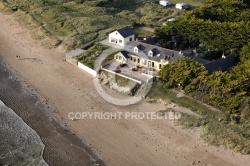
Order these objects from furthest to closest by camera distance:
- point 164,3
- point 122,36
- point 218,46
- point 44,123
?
point 164,3
point 122,36
point 218,46
point 44,123

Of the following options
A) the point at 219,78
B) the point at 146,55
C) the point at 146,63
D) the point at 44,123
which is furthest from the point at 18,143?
the point at 219,78

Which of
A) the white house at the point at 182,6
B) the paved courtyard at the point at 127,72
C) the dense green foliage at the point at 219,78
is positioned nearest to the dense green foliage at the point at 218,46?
the dense green foliage at the point at 219,78

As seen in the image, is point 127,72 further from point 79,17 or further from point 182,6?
point 182,6

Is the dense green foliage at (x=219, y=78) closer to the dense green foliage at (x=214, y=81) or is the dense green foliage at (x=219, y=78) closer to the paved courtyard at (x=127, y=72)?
the dense green foliage at (x=214, y=81)

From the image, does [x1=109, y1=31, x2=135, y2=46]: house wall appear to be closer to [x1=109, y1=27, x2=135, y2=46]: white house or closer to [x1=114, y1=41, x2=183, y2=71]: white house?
[x1=109, y1=27, x2=135, y2=46]: white house

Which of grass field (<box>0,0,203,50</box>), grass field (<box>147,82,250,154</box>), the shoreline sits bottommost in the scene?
the shoreline

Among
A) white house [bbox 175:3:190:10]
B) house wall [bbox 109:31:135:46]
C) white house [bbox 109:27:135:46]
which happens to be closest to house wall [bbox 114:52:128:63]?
white house [bbox 109:27:135:46]

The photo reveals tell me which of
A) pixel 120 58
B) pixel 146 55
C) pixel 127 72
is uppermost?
pixel 146 55
